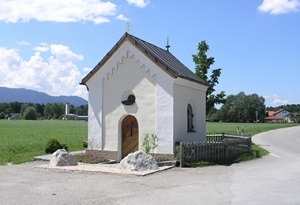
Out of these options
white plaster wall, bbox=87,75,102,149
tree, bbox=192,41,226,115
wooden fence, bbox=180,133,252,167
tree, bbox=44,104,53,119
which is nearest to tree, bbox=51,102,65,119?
tree, bbox=44,104,53,119

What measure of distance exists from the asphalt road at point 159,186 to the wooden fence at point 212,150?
879mm

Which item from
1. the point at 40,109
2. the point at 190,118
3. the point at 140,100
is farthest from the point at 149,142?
the point at 40,109

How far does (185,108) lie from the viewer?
16.1m

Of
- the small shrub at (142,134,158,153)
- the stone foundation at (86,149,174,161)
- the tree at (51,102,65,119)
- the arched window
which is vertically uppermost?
the tree at (51,102,65,119)

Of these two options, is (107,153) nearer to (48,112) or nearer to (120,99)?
(120,99)

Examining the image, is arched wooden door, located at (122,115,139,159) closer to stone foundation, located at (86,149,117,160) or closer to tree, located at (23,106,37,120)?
stone foundation, located at (86,149,117,160)

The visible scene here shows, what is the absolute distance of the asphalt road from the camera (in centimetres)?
811

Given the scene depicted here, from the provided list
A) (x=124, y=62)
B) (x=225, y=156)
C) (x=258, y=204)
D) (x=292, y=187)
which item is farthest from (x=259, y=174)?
(x=124, y=62)

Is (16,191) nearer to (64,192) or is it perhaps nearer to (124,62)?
(64,192)

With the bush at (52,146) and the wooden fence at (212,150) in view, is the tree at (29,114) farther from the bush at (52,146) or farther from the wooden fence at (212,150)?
the wooden fence at (212,150)

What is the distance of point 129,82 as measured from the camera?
52.2ft

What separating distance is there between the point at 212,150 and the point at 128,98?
187 inches

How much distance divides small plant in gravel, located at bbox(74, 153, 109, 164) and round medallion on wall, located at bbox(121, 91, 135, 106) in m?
2.86

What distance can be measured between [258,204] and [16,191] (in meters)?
6.41
